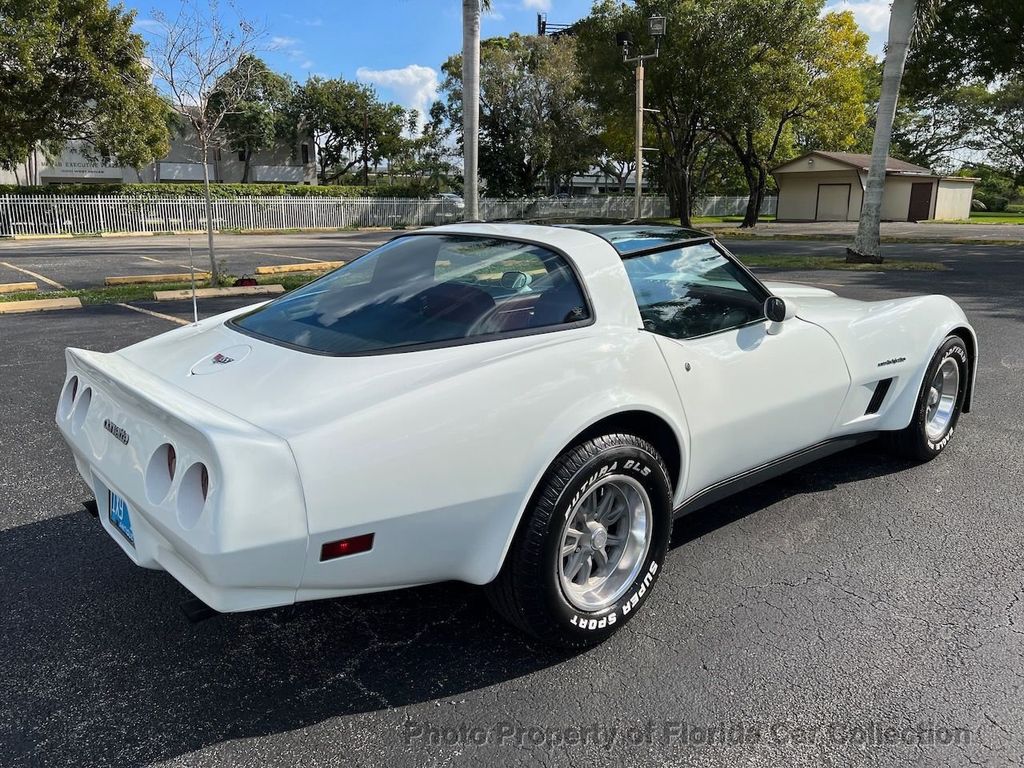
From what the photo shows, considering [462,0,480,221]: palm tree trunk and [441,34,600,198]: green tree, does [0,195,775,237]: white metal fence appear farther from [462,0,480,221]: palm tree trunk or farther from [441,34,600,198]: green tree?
[462,0,480,221]: palm tree trunk

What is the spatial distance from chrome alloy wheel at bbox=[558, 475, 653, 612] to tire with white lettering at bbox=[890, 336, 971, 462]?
7.18 feet

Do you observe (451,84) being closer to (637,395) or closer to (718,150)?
(718,150)

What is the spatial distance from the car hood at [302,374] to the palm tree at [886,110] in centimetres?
1377

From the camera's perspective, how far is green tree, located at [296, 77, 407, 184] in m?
48.2

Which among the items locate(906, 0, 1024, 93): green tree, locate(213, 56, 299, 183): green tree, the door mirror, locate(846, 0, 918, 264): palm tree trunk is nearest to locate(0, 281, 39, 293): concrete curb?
the door mirror

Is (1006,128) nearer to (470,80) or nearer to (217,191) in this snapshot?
(217,191)

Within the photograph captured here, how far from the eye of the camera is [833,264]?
50.8 ft

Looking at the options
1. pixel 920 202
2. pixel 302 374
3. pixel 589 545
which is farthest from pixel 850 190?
pixel 302 374

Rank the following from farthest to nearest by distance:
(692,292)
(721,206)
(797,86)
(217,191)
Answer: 1. (721,206)
2. (217,191)
3. (797,86)
4. (692,292)

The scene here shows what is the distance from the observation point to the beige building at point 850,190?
4128 cm

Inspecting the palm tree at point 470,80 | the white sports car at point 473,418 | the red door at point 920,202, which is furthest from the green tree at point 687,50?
the white sports car at point 473,418

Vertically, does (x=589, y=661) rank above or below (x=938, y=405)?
below

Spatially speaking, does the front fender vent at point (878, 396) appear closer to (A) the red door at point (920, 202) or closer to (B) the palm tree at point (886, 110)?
(B) the palm tree at point (886, 110)

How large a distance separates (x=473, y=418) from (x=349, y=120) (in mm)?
51866
